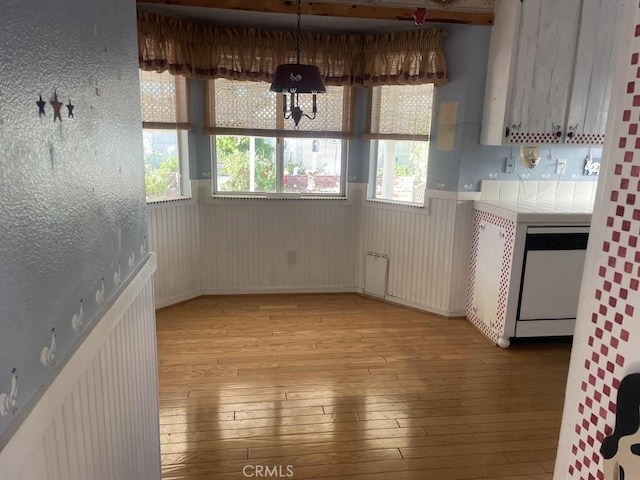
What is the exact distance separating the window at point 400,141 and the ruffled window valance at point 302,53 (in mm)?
156

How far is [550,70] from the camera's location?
3.33 metres

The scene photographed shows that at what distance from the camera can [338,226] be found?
4434 millimetres

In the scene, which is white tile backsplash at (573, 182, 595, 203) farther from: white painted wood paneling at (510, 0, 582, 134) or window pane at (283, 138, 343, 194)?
window pane at (283, 138, 343, 194)

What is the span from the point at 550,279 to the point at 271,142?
2.56 metres

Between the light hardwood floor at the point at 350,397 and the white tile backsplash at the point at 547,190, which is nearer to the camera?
the light hardwood floor at the point at 350,397

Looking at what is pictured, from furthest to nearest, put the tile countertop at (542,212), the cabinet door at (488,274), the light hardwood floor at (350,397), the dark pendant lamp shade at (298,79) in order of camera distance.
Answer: the cabinet door at (488,274) < the tile countertop at (542,212) < the dark pendant lamp shade at (298,79) < the light hardwood floor at (350,397)

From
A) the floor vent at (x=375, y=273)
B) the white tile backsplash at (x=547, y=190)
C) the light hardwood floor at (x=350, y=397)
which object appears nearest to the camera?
the light hardwood floor at (x=350, y=397)

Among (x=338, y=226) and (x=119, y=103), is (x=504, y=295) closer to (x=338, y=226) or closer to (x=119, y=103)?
(x=338, y=226)

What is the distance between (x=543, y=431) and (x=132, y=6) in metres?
2.72

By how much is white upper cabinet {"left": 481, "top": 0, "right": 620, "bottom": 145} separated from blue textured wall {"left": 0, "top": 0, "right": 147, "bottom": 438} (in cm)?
281

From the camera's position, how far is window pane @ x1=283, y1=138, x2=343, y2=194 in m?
4.27

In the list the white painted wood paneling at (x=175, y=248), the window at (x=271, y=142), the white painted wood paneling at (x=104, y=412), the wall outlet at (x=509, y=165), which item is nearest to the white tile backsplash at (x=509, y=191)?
the wall outlet at (x=509, y=165)

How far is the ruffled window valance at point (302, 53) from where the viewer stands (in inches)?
143

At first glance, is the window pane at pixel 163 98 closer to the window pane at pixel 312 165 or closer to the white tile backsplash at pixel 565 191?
the window pane at pixel 312 165
